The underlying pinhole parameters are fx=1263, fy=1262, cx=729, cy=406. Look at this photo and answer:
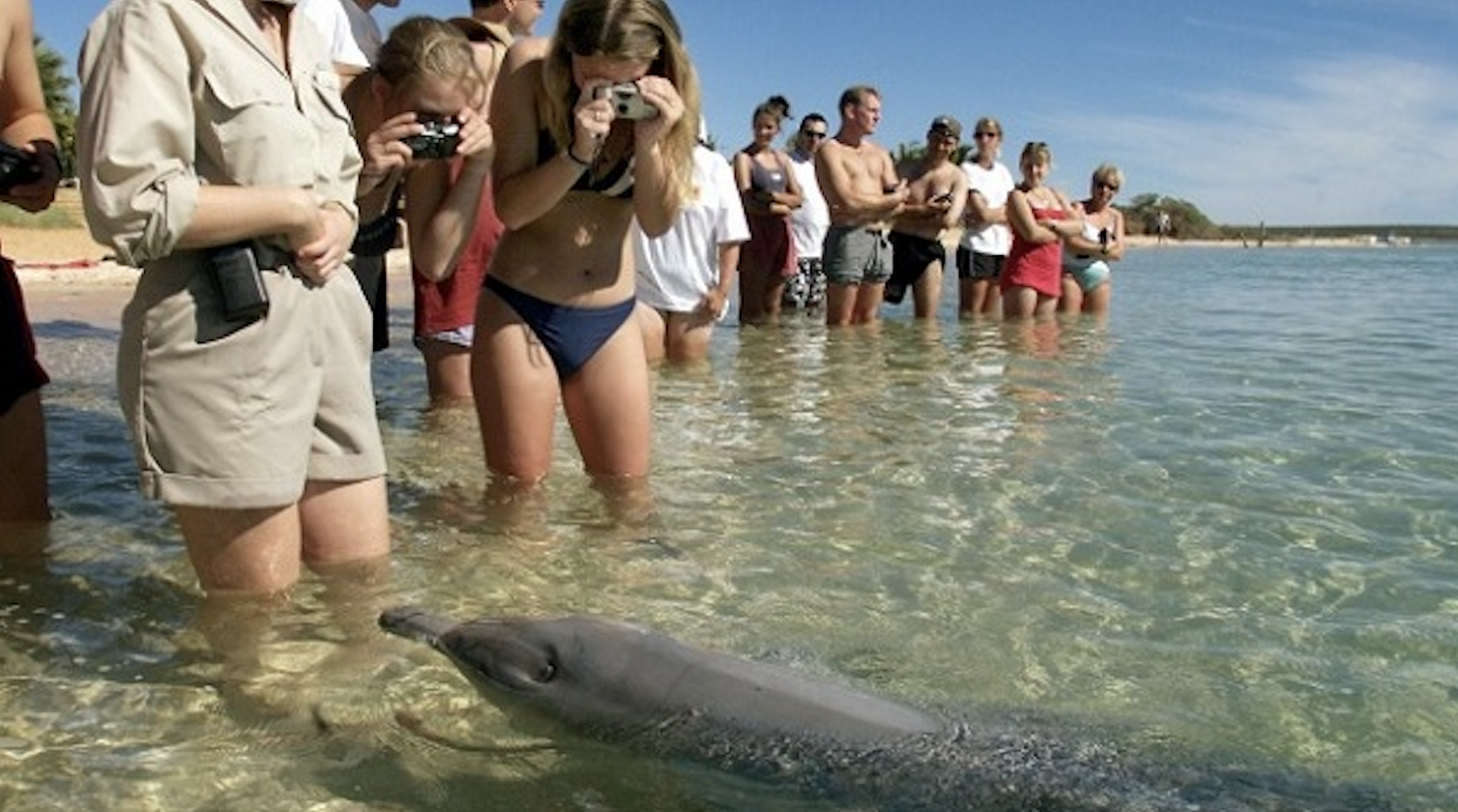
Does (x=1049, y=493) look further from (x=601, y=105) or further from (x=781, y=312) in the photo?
(x=781, y=312)

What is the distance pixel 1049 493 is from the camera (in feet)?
18.0

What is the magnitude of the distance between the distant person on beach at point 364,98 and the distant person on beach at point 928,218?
299 inches

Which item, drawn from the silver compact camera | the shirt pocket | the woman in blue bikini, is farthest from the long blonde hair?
the shirt pocket

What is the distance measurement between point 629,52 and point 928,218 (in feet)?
31.3

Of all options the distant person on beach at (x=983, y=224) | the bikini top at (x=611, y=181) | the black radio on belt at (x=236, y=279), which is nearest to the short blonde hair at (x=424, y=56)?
the bikini top at (x=611, y=181)

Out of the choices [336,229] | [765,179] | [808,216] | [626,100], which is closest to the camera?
[336,229]

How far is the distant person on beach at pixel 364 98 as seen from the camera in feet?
14.1

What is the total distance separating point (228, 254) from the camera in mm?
2799

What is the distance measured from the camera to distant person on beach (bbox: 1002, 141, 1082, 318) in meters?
13.4

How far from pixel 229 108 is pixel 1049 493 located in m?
3.82

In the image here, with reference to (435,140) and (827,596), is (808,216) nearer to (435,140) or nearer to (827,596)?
(827,596)

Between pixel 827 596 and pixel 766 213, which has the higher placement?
pixel 766 213

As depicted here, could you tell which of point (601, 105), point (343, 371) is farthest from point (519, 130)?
point (343, 371)

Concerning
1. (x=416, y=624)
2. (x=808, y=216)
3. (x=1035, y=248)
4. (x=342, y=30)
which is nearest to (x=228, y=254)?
(x=416, y=624)
